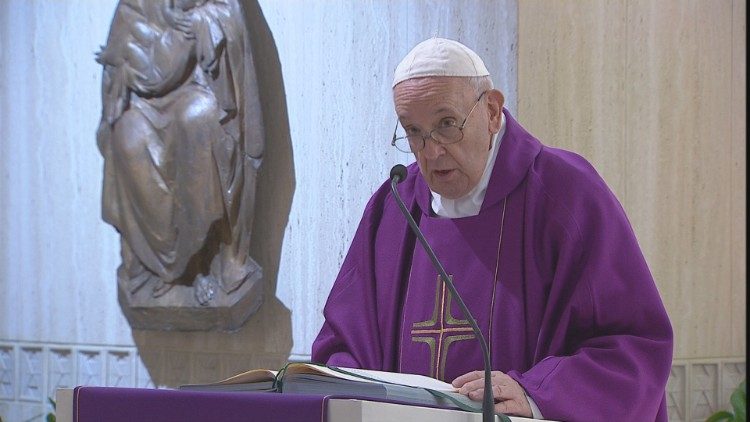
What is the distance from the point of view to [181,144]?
5.58 meters

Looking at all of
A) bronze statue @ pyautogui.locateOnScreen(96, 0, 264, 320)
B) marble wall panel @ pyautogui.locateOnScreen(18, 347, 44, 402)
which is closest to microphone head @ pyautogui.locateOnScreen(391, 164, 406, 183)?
bronze statue @ pyautogui.locateOnScreen(96, 0, 264, 320)

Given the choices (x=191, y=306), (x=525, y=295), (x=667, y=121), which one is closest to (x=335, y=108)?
(x=191, y=306)

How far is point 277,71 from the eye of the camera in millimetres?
5559

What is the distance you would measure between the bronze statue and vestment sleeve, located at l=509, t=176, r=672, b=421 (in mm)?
2827

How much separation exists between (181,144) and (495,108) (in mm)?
2825

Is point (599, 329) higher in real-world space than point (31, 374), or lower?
higher

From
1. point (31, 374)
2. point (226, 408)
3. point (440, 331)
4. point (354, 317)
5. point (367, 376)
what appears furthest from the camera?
point (31, 374)

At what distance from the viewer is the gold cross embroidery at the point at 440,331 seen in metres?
2.96

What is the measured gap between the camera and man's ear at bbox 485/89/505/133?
9.91 ft

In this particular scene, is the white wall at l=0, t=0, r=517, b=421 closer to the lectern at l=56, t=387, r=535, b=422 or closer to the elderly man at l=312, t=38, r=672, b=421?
the elderly man at l=312, t=38, r=672, b=421

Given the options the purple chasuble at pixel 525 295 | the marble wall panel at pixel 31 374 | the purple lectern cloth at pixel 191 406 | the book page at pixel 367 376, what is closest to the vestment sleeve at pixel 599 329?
the purple chasuble at pixel 525 295

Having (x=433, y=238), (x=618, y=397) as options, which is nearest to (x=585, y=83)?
(x=433, y=238)

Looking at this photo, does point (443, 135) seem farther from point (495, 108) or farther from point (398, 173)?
point (398, 173)

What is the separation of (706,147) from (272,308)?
2.18m
